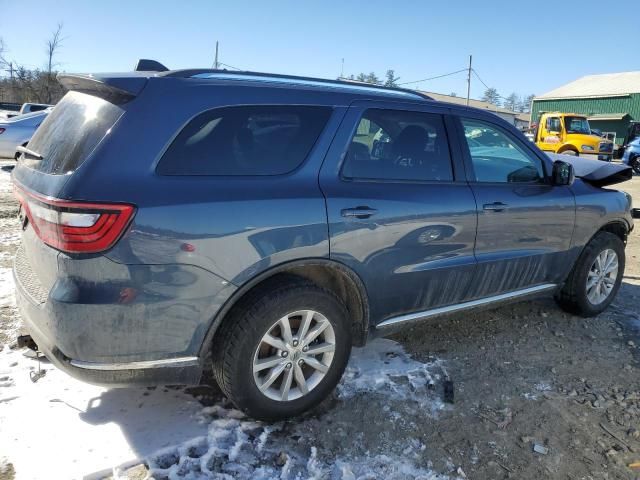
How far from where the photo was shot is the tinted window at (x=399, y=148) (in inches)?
113

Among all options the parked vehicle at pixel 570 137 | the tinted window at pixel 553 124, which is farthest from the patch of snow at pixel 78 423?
the tinted window at pixel 553 124

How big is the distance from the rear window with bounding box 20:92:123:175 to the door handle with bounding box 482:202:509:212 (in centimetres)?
233

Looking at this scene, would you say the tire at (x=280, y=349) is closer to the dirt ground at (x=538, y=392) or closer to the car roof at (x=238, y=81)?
the dirt ground at (x=538, y=392)

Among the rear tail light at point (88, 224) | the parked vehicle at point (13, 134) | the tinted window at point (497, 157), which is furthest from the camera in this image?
the parked vehicle at point (13, 134)

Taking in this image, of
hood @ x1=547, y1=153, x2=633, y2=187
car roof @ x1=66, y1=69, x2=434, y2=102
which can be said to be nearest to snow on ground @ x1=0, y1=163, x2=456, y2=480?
car roof @ x1=66, y1=69, x2=434, y2=102

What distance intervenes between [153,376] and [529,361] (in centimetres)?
264

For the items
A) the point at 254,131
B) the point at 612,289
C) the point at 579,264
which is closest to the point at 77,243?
the point at 254,131

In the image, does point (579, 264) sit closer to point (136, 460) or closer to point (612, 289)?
point (612, 289)

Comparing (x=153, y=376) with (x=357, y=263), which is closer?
(x=153, y=376)

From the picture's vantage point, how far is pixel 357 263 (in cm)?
276

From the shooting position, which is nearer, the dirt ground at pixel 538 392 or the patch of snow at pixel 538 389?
the dirt ground at pixel 538 392

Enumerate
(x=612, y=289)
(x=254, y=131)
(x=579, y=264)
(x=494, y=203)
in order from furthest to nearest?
(x=612, y=289) → (x=579, y=264) → (x=494, y=203) → (x=254, y=131)

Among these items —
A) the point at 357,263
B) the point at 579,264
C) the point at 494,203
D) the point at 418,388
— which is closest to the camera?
the point at 357,263

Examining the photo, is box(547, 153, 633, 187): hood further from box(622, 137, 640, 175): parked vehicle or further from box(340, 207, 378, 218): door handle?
box(622, 137, 640, 175): parked vehicle
